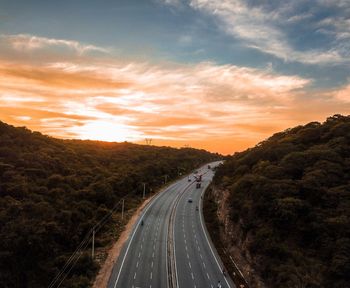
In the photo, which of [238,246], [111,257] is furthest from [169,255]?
[238,246]

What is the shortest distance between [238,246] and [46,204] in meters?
39.1

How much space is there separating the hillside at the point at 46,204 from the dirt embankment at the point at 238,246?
23681 mm

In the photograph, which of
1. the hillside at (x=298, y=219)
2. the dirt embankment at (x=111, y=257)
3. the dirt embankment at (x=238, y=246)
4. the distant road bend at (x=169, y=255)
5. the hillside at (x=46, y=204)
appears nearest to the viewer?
the hillside at (x=298, y=219)

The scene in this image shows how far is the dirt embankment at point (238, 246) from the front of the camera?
48919 mm

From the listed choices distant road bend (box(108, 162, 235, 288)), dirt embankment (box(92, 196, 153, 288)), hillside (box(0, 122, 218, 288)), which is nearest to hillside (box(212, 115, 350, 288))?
distant road bend (box(108, 162, 235, 288))

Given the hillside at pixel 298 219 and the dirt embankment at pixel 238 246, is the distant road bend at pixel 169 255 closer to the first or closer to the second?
the dirt embankment at pixel 238 246

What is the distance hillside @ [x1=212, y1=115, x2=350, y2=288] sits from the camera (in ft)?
133

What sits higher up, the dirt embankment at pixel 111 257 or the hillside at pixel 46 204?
the hillside at pixel 46 204

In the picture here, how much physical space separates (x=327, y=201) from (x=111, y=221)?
49.9 meters

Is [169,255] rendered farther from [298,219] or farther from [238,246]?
[298,219]

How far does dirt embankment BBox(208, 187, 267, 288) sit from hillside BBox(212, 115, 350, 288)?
161 millimetres

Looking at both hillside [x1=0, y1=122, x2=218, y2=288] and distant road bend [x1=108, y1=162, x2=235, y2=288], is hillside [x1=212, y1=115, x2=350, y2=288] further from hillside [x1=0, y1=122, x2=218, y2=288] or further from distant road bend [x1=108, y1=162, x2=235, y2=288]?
hillside [x1=0, y1=122, x2=218, y2=288]

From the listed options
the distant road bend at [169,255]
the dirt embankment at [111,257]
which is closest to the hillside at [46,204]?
the dirt embankment at [111,257]

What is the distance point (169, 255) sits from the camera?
5847 cm
